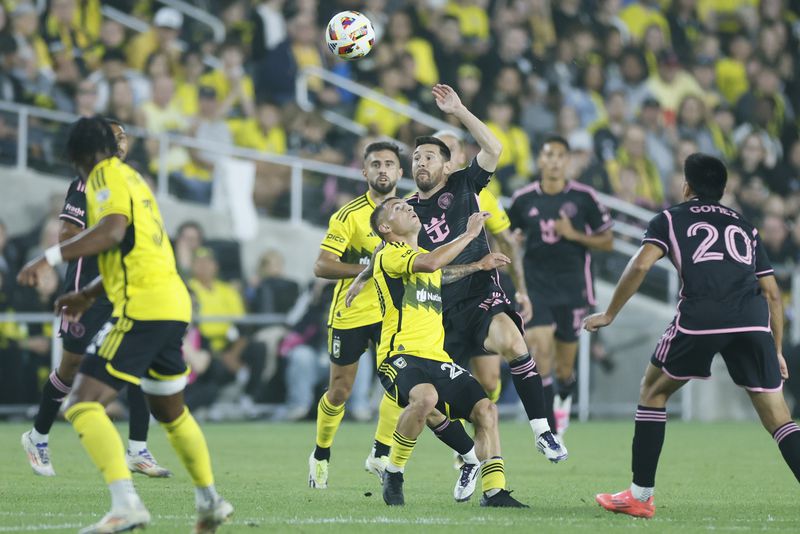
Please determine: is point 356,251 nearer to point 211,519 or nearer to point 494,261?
point 494,261

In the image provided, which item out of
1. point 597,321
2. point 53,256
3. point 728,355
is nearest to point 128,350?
point 53,256

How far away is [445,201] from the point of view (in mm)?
9461

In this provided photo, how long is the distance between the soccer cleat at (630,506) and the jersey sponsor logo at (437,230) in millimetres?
2396

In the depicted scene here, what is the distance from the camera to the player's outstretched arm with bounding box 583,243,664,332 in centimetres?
749

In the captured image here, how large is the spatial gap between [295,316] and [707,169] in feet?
31.6

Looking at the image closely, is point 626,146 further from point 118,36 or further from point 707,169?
point 707,169

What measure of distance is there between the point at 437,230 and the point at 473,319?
2.43 ft

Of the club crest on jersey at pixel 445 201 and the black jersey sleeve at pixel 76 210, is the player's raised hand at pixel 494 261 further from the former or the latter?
the black jersey sleeve at pixel 76 210

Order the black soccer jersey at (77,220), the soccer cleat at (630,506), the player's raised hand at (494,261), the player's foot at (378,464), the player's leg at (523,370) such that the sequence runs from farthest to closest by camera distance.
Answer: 1. the black soccer jersey at (77,220)
2. the player's foot at (378,464)
3. the player's leg at (523,370)
4. the player's raised hand at (494,261)
5. the soccer cleat at (630,506)

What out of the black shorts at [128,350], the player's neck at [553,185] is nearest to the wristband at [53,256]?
the black shorts at [128,350]

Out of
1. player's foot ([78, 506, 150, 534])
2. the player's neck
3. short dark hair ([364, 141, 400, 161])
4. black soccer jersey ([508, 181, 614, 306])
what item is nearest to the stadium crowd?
black soccer jersey ([508, 181, 614, 306])

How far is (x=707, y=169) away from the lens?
775 centimetres

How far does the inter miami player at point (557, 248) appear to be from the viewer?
12.8m

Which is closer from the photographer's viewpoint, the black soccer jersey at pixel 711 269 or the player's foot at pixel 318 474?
the black soccer jersey at pixel 711 269
